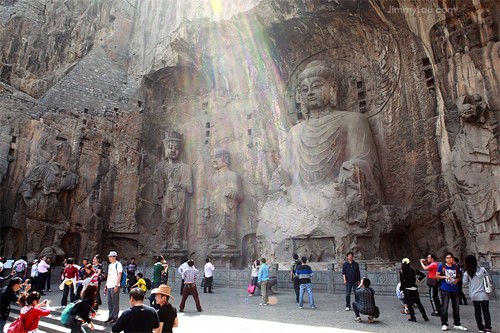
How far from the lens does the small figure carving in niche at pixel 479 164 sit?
8484 mm

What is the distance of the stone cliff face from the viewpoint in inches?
379

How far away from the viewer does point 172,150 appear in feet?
53.6

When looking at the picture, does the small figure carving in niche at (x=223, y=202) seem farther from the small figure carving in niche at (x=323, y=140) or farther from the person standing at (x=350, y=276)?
the person standing at (x=350, y=276)

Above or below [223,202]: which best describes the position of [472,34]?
above

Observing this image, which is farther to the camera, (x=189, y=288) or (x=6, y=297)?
(x=189, y=288)

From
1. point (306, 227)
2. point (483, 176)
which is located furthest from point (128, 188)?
point (483, 176)

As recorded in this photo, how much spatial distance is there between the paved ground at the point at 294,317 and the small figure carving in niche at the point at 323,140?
4.06 meters

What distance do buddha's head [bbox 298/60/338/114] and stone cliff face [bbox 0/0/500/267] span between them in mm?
641

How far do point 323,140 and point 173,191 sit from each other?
6806 mm

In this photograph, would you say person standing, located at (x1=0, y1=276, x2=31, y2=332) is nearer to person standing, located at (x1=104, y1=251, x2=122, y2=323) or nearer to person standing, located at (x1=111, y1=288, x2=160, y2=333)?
person standing, located at (x1=104, y1=251, x2=122, y2=323)

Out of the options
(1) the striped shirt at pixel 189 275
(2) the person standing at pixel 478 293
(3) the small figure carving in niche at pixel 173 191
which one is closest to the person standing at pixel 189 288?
(1) the striped shirt at pixel 189 275

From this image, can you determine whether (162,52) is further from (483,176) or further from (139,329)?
(139,329)

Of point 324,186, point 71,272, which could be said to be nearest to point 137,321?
point 71,272

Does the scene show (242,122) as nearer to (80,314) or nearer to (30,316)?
(80,314)
